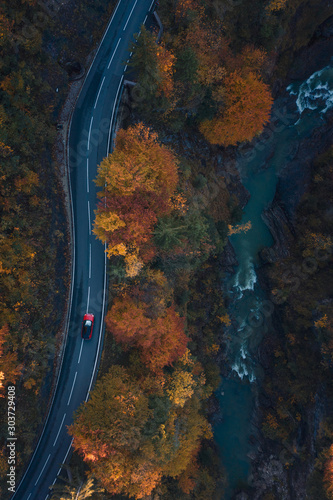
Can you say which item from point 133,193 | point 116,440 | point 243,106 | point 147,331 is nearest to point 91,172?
point 133,193

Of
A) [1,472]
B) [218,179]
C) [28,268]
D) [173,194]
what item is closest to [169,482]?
[1,472]

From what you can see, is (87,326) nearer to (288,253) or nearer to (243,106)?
(288,253)

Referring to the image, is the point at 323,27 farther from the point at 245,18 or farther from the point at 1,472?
the point at 1,472

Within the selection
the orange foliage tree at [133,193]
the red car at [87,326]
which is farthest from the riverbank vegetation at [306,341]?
the red car at [87,326]

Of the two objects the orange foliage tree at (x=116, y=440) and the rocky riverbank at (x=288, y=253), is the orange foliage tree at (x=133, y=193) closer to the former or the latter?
the orange foliage tree at (x=116, y=440)

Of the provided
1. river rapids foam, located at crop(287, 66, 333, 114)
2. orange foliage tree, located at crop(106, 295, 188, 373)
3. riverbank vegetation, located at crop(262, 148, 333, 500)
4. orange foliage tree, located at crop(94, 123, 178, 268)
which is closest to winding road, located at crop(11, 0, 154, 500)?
orange foliage tree, located at crop(106, 295, 188, 373)

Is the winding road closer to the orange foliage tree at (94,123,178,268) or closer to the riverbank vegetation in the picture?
the orange foliage tree at (94,123,178,268)
